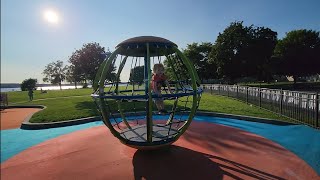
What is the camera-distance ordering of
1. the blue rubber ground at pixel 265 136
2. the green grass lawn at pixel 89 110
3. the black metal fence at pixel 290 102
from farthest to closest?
the green grass lawn at pixel 89 110
the black metal fence at pixel 290 102
the blue rubber ground at pixel 265 136

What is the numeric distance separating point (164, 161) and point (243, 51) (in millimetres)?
37005

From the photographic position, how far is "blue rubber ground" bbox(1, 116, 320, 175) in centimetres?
709

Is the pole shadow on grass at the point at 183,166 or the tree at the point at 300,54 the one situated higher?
the tree at the point at 300,54

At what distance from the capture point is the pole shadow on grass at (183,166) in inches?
209

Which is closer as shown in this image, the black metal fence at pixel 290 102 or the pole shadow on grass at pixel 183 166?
the pole shadow on grass at pixel 183 166

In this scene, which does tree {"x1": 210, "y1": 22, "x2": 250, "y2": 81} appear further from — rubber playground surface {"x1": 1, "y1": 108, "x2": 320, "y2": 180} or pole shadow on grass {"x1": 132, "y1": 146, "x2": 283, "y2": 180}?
pole shadow on grass {"x1": 132, "y1": 146, "x2": 283, "y2": 180}

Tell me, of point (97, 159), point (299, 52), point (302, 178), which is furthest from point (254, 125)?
point (299, 52)

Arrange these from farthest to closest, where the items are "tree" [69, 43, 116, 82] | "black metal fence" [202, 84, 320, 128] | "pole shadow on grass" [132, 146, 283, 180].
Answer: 1. "tree" [69, 43, 116, 82]
2. "black metal fence" [202, 84, 320, 128]
3. "pole shadow on grass" [132, 146, 283, 180]

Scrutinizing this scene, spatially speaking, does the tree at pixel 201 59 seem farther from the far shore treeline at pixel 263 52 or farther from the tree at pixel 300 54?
the tree at pixel 300 54

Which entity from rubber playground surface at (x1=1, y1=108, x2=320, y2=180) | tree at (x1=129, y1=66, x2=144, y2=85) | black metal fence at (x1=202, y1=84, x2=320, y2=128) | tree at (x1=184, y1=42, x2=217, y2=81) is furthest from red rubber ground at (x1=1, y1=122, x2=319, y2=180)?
tree at (x1=184, y1=42, x2=217, y2=81)

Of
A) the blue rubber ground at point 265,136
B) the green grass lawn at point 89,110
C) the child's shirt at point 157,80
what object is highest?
the child's shirt at point 157,80

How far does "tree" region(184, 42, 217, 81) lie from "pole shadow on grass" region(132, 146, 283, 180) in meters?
45.0

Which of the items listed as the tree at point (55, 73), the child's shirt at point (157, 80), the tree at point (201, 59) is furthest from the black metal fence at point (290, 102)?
the tree at point (55, 73)

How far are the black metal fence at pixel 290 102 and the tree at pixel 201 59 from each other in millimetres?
34198
